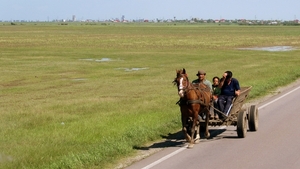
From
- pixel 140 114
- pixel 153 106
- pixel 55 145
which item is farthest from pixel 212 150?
pixel 153 106

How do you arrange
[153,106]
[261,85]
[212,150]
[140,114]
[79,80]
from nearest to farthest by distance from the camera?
1. [212,150]
2. [140,114]
3. [153,106]
4. [261,85]
5. [79,80]

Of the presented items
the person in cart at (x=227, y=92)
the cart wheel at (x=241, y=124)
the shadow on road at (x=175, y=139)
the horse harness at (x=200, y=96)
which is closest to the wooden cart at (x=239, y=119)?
the cart wheel at (x=241, y=124)

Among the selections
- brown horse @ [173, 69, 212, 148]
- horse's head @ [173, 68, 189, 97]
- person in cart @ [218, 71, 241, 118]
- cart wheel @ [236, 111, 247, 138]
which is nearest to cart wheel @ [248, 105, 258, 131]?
person in cart @ [218, 71, 241, 118]

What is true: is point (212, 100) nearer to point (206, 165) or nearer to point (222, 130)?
point (222, 130)

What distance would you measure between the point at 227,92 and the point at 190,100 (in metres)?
2.47

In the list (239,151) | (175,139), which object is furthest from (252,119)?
(239,151)

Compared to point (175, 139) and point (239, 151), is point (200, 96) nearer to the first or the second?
point (239, 151)

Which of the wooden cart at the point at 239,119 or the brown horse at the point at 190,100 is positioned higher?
the brown horse at the point at 190,100

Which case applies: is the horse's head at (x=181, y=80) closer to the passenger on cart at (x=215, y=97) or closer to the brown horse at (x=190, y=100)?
the brown horse at (x=190, y=100)

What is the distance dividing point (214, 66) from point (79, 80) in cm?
1333

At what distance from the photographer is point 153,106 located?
21844mm

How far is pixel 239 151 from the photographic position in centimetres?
1280

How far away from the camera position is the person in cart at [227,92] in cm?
1445

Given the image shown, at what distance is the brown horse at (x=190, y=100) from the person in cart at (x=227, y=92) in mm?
1104
